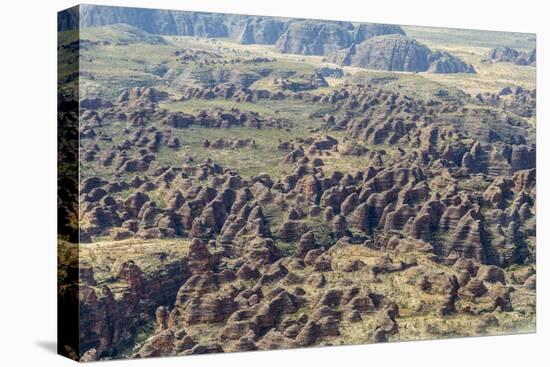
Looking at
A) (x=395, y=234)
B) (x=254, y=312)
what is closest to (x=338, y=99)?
(x=395, y=234)

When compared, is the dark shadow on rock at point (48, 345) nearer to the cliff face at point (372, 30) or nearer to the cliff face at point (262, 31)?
the cliff face at point (262, 31)

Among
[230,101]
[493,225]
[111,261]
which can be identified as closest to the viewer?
[111,261]

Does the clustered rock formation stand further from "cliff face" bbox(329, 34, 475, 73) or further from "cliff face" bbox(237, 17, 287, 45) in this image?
"cliff face" bbox(237, 17, 287, 45)

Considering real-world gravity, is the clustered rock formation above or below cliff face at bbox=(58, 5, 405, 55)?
below

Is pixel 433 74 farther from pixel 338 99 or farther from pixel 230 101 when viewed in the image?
pixel 230 101

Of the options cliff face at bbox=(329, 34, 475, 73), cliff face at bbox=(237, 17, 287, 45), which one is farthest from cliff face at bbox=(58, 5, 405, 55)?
cliff face at bbox=(329, 34, 475, 73)

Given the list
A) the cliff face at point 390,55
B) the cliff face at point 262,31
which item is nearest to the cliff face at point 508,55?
the cliff face at point 390,55
